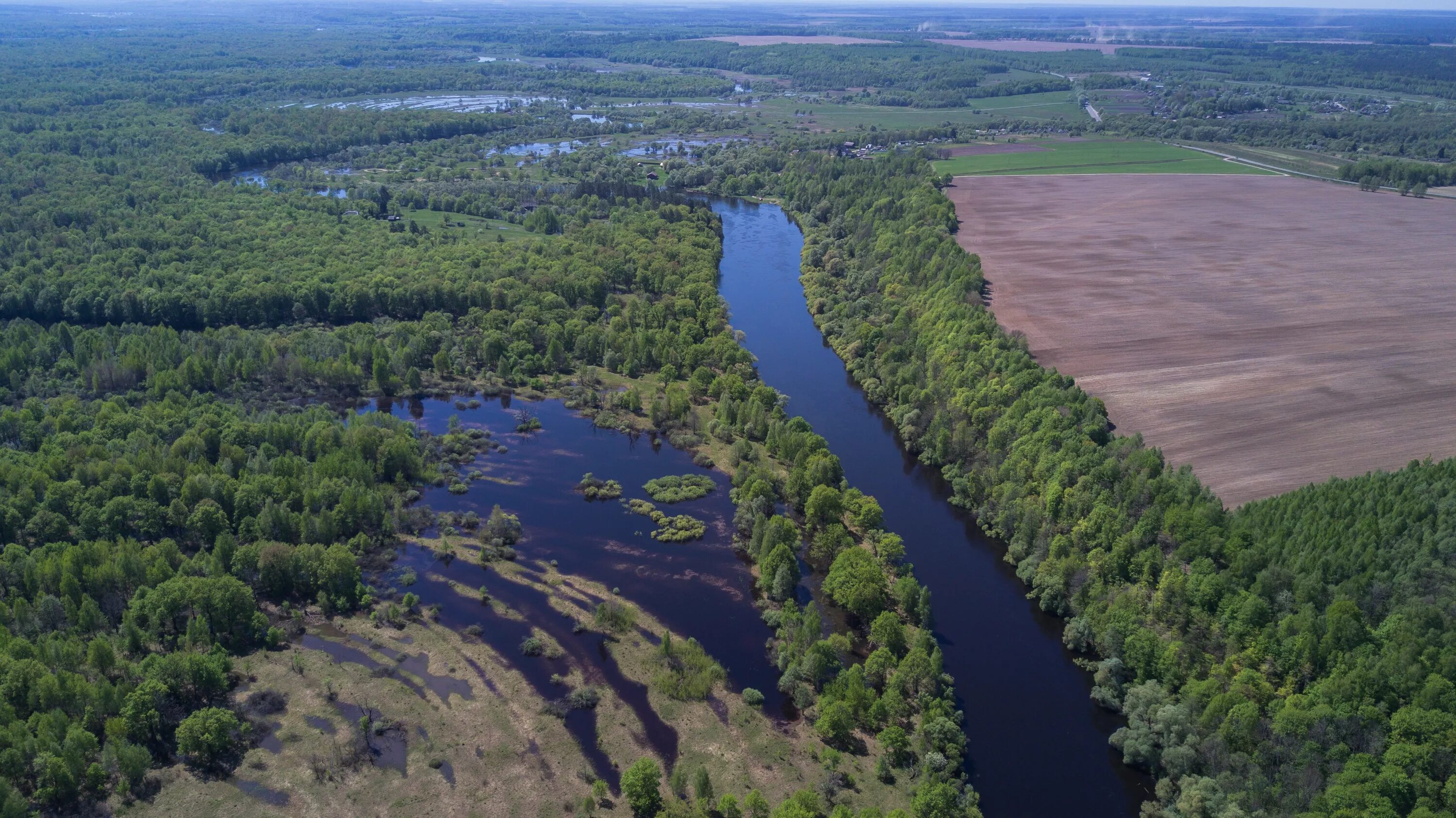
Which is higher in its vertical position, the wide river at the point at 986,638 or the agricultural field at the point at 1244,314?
the agricultural field at the point at 1244,314

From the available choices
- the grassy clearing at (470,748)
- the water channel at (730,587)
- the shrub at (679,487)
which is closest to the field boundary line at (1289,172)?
the water channel at (730,587)

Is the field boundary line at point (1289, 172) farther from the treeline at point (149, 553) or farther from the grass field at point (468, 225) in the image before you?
the treeline at point (149, 553)

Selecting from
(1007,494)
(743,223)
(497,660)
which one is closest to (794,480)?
(1007,494)

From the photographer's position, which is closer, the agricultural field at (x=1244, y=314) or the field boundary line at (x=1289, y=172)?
the agricultural field at (x=1244, y=314)

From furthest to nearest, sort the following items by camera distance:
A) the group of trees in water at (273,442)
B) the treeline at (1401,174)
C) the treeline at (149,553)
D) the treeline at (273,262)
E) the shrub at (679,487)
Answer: the treeline at (1401,174) → the treeline at (273,262) → the shrub at (679,487) → the group of trees in water at (273,442) → the treeline at (149,553)

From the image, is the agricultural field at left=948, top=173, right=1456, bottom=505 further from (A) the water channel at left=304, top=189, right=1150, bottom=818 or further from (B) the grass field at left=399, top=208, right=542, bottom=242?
(B) the grass field at left=399, top=208, right=542, bottom=242

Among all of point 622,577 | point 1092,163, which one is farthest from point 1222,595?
point 1092,163

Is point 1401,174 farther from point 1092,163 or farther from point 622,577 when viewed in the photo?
point 622,577
